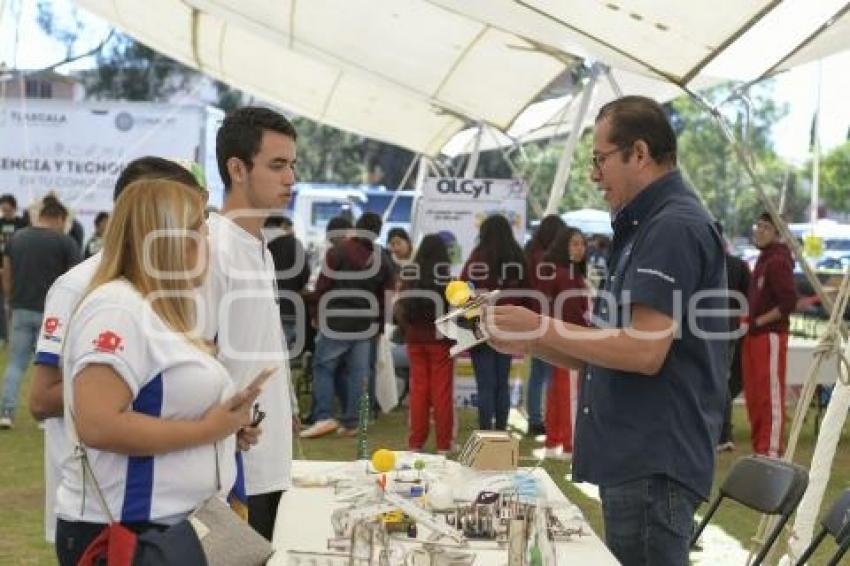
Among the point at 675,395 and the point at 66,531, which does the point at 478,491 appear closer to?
the point at 675,395

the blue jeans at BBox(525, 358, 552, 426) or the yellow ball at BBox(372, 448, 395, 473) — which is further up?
the yellow ball at BBox(372, 448, 395, 473)

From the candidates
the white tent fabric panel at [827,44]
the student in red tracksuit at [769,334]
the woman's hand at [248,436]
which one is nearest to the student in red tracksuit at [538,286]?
the student in red tracksuit at [769,334]

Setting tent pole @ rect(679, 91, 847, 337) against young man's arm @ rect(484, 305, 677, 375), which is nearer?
young man's arm @ rect(484, 305, 677, 375)

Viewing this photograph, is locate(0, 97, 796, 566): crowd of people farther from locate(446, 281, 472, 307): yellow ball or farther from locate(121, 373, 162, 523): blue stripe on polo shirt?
locate(446, 281, 472, 307): yellow ball

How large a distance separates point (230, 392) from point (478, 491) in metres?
1.26

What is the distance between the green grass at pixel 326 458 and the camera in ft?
20.1

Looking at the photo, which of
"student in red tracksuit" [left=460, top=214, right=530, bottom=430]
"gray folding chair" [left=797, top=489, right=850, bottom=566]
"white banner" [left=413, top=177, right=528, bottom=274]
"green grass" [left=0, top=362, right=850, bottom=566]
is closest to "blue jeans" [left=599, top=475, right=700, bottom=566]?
"gray folding chair" [left=797, top=489, right=850, bottom=566]

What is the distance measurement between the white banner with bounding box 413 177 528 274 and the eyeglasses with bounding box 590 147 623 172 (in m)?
7.53

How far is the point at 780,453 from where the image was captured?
29.5 feet

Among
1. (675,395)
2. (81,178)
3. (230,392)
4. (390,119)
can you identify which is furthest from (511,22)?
(81,178)

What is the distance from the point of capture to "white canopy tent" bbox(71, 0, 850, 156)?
513 centimetres

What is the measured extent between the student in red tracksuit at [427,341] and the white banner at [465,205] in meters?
2.03

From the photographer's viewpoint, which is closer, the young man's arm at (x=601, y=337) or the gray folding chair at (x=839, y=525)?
the young man's arm at (x=601, y=337)

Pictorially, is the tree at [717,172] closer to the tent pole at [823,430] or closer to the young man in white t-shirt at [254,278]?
the tent pole at [823,430]
